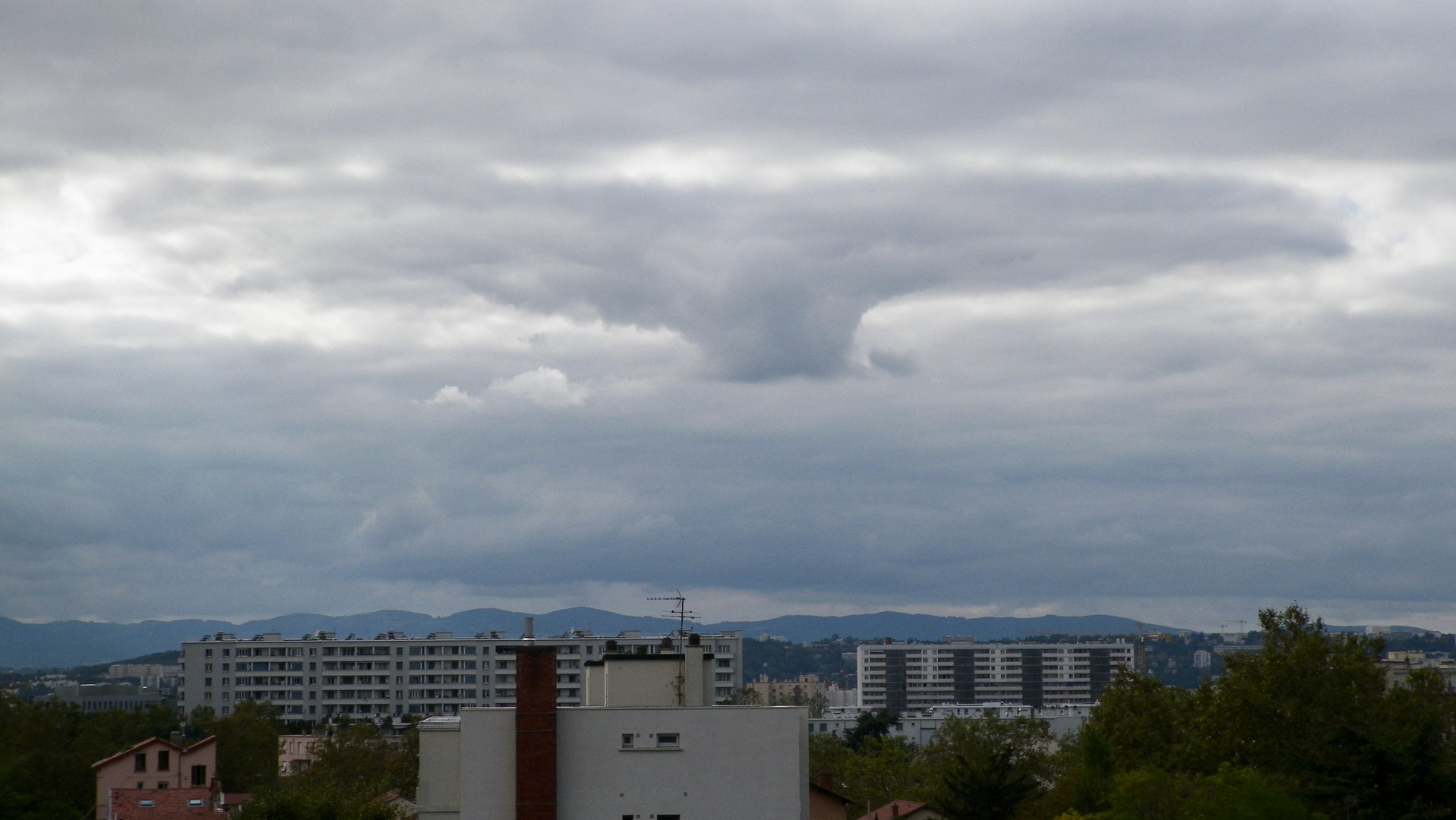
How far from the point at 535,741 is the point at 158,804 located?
43615mm

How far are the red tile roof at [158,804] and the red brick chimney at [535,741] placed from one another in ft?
125

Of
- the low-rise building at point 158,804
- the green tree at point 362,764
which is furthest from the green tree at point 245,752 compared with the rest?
the low-rise building at point 158,804

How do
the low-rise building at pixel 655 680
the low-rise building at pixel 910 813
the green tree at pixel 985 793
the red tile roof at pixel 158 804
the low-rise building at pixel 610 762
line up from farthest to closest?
the red tile roof at pixel 158 804 < the low-rise building at pixel 910 813 < the green tree at pixel 985 793 < the low-rise building at pixel 655 680 < the low-rise building at pixel 610 762

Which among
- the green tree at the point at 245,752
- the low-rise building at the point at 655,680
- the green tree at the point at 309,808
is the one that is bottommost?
the green tree at the point at 245,752

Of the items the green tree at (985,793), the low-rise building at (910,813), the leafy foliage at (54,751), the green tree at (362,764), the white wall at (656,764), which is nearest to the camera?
the white wall at (656,764)

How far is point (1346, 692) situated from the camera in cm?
6788

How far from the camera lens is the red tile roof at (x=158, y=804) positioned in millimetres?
85125

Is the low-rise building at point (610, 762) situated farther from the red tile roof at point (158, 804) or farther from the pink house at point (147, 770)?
the pink house at point (147, 770)

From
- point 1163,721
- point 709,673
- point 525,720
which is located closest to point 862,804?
point 1163,721

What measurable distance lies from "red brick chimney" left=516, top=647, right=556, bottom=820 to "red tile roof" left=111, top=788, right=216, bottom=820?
1495 inches

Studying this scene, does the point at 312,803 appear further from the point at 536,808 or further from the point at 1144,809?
the point at 1144,809

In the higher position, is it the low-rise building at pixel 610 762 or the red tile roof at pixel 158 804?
the low-rise building at pixel 610 762

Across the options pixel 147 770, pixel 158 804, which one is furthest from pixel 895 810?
pixel 147 770

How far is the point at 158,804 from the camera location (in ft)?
287
